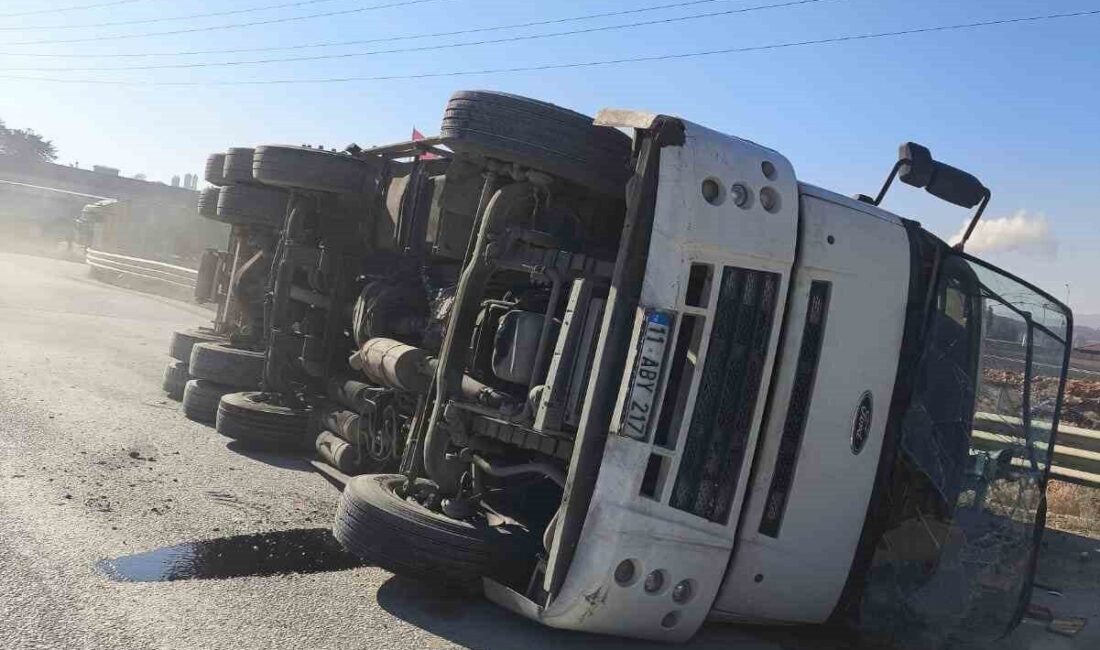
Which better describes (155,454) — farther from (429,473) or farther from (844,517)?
(844,517)

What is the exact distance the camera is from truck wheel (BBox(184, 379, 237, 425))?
25.5 ft

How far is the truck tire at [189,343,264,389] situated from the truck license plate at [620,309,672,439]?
5.05m

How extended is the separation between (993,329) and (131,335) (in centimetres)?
1172

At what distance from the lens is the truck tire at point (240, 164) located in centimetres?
855

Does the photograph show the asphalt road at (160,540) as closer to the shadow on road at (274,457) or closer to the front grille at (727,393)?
the shadow on road at (274,457)

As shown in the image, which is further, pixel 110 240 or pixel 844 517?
pixel 110 240

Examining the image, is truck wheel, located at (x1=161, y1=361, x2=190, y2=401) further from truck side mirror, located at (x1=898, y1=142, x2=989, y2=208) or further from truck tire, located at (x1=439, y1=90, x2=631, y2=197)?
truck side mirror, located at (x1=898, y1=142, x2=989, y2=208)

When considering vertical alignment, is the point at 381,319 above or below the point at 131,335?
above

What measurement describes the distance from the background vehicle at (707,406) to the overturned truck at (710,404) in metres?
0.01

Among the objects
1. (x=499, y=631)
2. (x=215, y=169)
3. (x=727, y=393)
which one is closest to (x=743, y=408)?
(x=727, y=393)

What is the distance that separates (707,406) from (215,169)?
770 cm

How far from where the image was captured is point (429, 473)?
4328mm


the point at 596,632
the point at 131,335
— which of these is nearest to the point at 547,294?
the point at 596,632

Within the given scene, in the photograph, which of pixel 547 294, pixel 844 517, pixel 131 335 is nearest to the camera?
pixel 844 517
